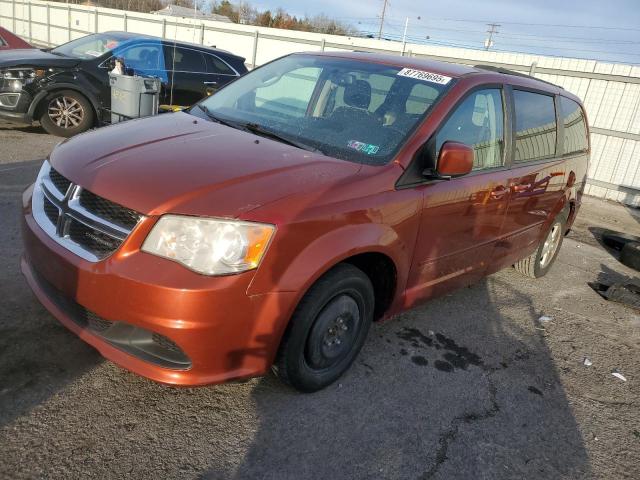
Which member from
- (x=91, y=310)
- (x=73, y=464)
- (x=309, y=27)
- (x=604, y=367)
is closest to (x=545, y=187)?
(x=604, y=367)

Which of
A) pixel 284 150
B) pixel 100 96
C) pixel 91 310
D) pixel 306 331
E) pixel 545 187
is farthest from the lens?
pixel 100 96

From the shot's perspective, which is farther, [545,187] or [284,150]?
[545,187]

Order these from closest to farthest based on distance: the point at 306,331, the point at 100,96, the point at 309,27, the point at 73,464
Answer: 1. the point at 73,464
2. the point at 306,331
3. the point at 100,96
4. the point at 309,27

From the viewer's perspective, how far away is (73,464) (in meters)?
2.19

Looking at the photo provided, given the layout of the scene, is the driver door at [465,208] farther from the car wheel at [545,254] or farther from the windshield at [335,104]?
the car wheel at [545,254]

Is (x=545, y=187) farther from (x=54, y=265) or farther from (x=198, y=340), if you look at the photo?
(x=54, y=265)

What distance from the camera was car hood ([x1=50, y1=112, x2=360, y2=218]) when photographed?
91.2 inches

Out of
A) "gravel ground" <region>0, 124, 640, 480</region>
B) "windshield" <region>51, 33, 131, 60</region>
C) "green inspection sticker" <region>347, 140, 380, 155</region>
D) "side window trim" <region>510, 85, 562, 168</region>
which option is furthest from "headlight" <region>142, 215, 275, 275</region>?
"windshield" <region>51, 33, 131, 60</region>

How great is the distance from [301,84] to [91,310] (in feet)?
7.18

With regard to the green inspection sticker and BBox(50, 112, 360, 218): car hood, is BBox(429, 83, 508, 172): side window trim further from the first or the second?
BBox(50, 112, 360, 218): car hood

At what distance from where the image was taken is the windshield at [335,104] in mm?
3098

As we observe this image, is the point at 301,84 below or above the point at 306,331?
above

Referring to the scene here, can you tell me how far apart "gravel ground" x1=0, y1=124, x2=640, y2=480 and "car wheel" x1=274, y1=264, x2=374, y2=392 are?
144mm

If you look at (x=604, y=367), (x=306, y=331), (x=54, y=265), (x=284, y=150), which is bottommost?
(x=604, y=367)
